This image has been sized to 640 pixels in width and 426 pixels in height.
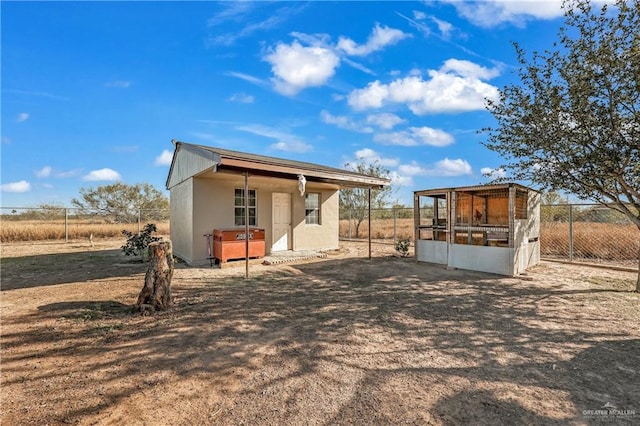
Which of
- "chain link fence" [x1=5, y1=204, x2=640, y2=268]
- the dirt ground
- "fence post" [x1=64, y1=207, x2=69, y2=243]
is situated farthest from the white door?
"fence post" [x1=64, y1=207, x2=69, y2=243]

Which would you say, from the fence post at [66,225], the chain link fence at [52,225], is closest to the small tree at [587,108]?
the chain link fence at [52,225]

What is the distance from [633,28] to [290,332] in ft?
25.8

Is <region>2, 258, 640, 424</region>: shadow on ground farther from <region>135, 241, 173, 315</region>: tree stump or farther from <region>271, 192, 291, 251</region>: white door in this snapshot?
<region>271, 192, 291, 251</region>: white door

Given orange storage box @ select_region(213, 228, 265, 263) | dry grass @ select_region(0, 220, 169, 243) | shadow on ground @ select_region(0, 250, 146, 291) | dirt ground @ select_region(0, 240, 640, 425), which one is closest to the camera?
dirt ground @ select_region(0, 240, 640, 425)

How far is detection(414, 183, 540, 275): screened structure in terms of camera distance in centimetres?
716

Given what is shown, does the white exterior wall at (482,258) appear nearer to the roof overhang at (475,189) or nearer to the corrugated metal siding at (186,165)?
the roof overhang at (475,189)

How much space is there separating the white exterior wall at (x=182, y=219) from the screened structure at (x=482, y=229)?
278 inches

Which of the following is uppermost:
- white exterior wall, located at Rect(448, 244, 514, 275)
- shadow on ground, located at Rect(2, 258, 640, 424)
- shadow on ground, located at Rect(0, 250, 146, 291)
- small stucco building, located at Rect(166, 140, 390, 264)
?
small stucco building, located at Rect(166, 140, 390, 264)

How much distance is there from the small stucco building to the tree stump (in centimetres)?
262

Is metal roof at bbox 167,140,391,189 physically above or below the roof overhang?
above

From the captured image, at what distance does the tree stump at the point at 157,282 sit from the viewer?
15.0 feet

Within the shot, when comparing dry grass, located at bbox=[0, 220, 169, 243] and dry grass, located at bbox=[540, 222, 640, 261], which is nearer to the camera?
dry grass, located at bbox=[540, 222, 640, 261]

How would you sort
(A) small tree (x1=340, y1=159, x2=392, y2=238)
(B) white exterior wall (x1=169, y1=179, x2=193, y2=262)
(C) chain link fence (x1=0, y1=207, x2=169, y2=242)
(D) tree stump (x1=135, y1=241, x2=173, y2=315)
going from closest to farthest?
1. (D) tree stump (x1=135, y1=241, x2=173, y2=315)
2. (B) white exterior wall (x1=169, y1=179, x2=193, y2=262)
3. (C) chain link fence (x1=0, y1=207, x2=169, y2=242)
4. (A) small tree (x1=340, y1=159, x2=392, y2=238)

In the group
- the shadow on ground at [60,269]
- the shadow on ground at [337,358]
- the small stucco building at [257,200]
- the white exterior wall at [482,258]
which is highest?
the small stucco building at [257,200]
